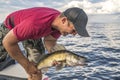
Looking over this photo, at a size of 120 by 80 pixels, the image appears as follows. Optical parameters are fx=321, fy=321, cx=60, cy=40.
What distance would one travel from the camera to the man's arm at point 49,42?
25.6ft

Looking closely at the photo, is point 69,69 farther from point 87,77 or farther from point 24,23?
point 24,23

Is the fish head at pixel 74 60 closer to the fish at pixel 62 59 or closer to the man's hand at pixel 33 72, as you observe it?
the fish at pixel 62 59

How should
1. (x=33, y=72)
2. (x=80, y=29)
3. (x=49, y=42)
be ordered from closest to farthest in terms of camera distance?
(x=80, y=29) → (x=33, y=72) → (x=49, y=42)

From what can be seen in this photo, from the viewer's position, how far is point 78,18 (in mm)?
6441

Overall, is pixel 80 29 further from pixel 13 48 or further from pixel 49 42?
pixel 49 42

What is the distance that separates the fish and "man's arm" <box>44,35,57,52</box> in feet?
2.66

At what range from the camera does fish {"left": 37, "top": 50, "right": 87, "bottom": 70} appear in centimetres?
686

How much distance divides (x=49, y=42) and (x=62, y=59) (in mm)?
1124

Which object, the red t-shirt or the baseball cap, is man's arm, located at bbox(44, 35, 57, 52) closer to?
the red t-shirt

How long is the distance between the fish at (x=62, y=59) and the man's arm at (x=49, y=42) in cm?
81

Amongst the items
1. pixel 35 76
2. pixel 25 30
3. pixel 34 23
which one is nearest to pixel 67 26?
pixel 34 23

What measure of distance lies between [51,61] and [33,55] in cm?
93

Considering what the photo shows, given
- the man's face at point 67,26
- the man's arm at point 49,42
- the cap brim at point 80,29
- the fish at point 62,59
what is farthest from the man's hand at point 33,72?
the cap brim at point 80,29

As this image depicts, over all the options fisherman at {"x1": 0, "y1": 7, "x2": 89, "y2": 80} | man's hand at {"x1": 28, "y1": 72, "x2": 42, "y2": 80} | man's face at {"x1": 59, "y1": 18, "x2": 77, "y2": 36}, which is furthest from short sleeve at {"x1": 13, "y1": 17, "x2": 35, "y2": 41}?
man's hand at {"x1": 28, "y1": 72, "x2": 42, "y2": 80}
